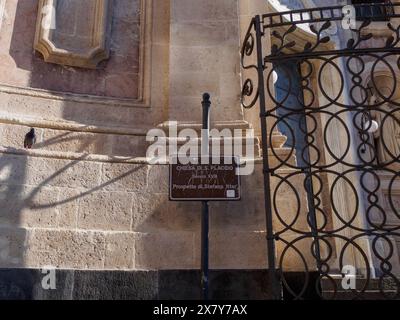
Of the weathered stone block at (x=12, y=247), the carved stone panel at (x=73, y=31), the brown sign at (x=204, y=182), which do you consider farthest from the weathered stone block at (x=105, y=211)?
the carved stone panel at (x=73, y=31)

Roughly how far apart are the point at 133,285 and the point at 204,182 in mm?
959

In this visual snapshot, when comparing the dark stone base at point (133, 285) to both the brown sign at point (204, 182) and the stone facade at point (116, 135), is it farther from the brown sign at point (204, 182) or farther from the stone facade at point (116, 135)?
the brown sign at point (204, 182)

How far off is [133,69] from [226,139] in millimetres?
1328

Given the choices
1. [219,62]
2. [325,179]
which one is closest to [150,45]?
[219,62]

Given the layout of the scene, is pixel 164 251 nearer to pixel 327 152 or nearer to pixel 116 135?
pixel 116 135

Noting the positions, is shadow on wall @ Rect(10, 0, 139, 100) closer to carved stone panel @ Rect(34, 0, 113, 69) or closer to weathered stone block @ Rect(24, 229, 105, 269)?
carved stone panel @ Rect(34, 0, 113, 69)

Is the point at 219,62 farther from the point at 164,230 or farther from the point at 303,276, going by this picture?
the point at 303,276

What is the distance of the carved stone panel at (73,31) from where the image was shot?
198 inches

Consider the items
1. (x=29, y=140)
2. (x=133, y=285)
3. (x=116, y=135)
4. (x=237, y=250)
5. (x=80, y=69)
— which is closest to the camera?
(x=133, y=285)

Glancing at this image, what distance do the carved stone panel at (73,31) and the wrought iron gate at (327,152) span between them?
1.55 metres

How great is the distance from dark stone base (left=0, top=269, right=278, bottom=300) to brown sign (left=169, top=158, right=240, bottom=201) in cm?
59

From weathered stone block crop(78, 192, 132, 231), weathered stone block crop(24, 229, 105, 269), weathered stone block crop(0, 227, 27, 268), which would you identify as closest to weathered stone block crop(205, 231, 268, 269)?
weathered stone block crop(78, 192, 132, 231)

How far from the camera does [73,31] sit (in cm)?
527

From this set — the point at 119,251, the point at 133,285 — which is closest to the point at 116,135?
the point at 119,251
